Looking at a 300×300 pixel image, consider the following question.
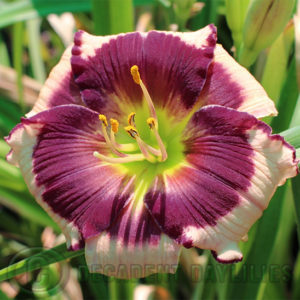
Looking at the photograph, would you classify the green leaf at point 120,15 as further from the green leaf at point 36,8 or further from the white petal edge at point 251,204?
the white petal edge at point 251,204

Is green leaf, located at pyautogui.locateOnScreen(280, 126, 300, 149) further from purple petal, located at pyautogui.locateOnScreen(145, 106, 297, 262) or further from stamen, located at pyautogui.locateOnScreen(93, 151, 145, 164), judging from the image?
stamen, located at pyautogui.locateOnScreen(93, 151, 145, 164)

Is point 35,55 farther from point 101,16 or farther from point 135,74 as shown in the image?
point 135,74

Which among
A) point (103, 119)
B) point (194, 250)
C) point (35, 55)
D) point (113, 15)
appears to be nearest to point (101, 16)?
point (113, 15)

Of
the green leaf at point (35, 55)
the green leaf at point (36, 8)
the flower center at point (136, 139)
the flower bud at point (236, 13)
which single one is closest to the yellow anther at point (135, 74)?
the flower center at point (136, 139)

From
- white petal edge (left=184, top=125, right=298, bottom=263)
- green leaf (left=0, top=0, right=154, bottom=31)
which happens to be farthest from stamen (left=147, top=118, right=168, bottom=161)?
green leaf (left=0, top=0, right=154, bottom=31)

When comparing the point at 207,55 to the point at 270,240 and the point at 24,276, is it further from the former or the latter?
the point at 24,276

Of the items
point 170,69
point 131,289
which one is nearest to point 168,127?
point 170,69
